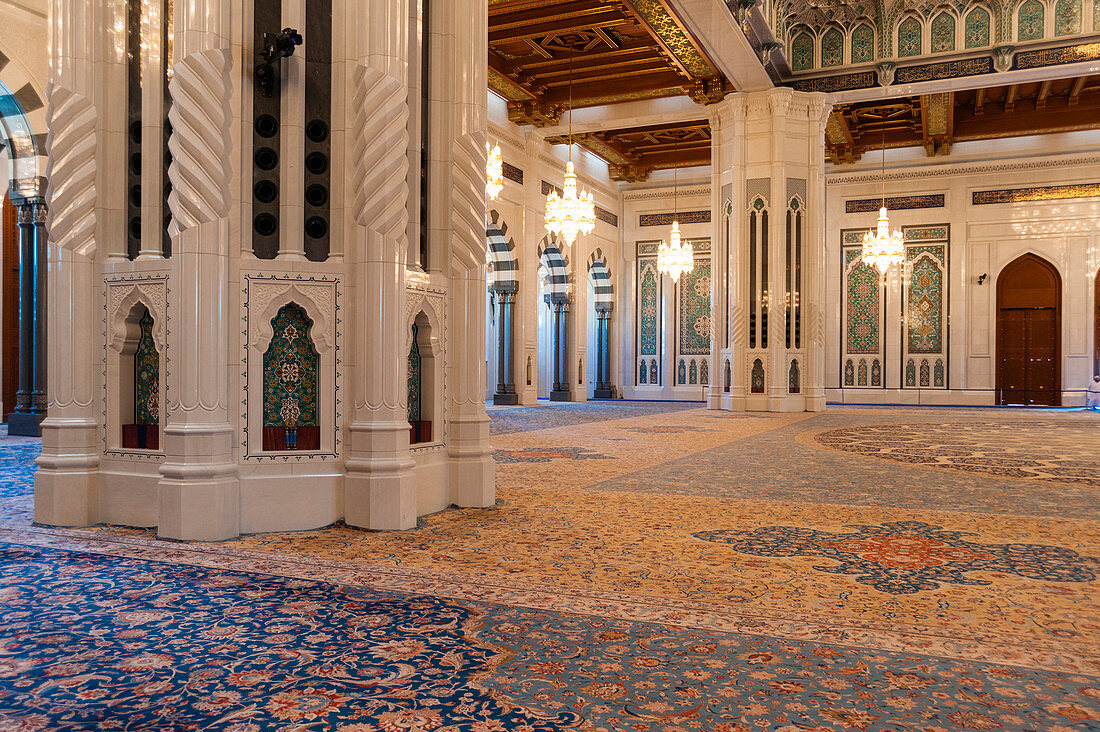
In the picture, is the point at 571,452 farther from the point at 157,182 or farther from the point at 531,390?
the point at 531,390

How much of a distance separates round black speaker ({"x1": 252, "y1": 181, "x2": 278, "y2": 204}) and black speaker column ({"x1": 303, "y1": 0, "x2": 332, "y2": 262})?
12 centimetres

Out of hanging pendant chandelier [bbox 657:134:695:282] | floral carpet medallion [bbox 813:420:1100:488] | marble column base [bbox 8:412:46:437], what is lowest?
floral carpet medallion [bbox 813:420:1100:488]

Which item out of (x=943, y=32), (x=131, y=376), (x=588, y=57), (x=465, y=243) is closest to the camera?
(x=131, y=376)

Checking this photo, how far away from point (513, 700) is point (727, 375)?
11278 mm

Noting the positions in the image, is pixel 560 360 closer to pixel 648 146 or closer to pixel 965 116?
A: pixel 648 146

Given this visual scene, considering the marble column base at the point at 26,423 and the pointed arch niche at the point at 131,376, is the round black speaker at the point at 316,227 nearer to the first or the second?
the pointed arch niche at the point at 131,376

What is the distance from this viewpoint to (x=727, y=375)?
1249 centimetres

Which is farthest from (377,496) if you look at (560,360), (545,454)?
(560,360)

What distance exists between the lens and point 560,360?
16109 mm

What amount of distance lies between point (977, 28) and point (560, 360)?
857 cm

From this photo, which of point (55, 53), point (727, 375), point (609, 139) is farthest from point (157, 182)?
point (609, 139)

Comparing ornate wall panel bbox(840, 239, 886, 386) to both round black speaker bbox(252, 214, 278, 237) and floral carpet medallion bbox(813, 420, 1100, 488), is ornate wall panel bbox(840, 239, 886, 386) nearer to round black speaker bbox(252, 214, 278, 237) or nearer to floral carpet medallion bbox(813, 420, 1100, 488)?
floral carpet medallion bbox(813, 420, 1100, 488)

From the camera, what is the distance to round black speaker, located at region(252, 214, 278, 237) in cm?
317

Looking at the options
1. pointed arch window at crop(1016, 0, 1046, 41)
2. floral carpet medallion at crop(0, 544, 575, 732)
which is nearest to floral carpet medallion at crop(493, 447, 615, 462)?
floral carpet medallion at crop(0, 544, 575, 732)
